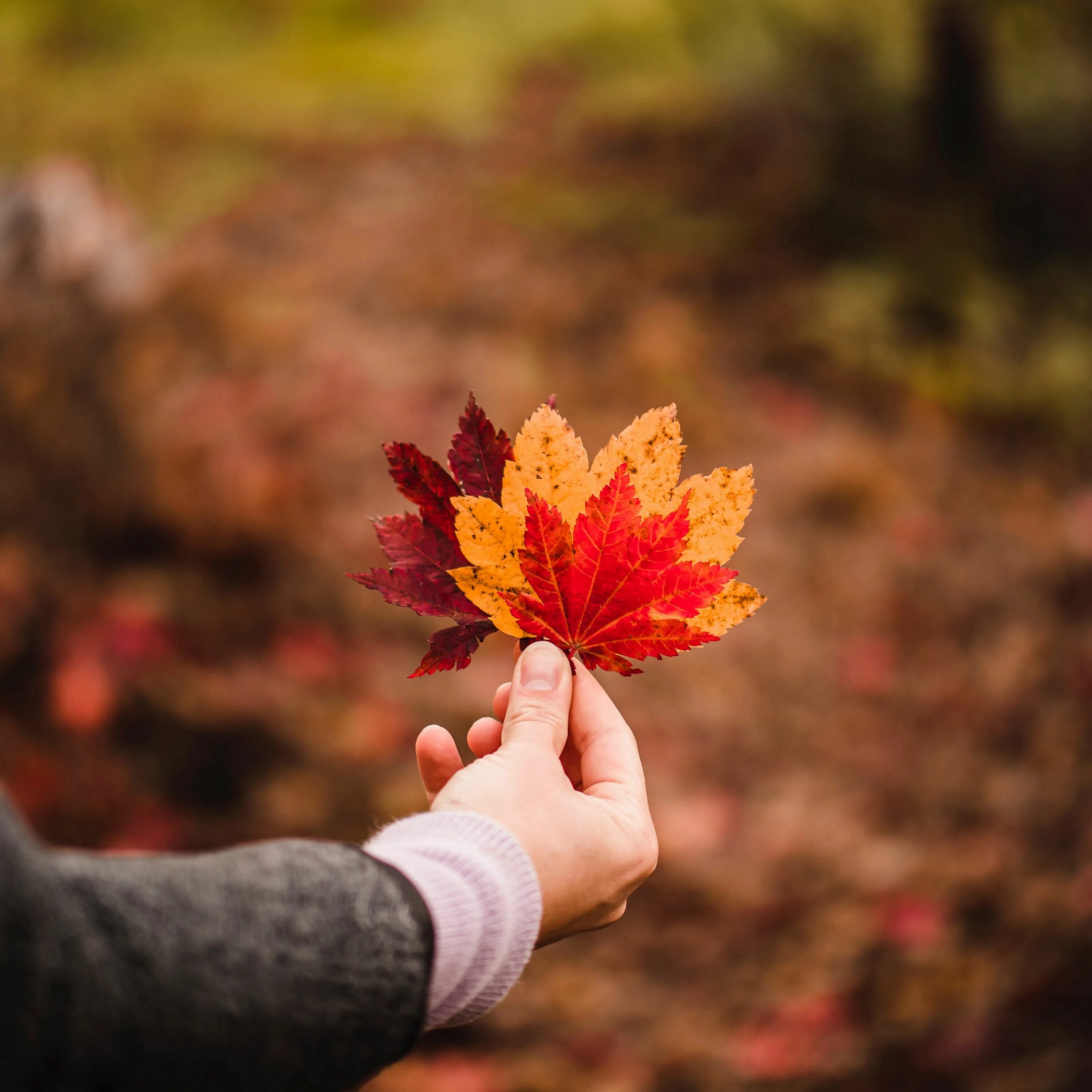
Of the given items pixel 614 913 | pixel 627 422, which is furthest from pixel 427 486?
pixel 627 422

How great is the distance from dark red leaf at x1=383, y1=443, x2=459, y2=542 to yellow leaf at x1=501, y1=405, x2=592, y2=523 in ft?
0.17

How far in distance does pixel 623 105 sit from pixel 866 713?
357 centimetres

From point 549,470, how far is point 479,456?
0.20 feet

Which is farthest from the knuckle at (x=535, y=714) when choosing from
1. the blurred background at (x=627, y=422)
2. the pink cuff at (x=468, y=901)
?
the blurred background at (x=627, y=422)

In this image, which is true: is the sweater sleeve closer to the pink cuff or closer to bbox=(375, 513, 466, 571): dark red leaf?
the pink cuff

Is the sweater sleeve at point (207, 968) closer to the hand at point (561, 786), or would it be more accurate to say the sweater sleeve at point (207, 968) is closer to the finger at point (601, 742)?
the hand at point (561, 786)

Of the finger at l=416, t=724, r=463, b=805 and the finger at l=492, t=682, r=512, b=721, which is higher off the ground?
the finger at l=492, t=682, r=512, b=721

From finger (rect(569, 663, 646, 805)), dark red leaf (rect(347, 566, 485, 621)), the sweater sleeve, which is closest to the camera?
the sweater sleeve

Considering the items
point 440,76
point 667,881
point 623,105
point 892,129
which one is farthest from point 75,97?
point 667,881

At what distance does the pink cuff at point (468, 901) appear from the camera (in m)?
0.56

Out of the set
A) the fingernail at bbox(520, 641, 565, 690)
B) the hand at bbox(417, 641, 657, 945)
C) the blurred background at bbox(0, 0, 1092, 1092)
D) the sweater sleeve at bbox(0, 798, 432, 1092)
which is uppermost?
the blurred background at bbox(0, 0, 1092, 1092)

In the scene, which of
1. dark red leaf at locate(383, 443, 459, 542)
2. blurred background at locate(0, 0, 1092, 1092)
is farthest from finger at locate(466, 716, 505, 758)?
blurred background at locate(0, 0, 1092, 1092)

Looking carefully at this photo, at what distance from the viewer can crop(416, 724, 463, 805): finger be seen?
32.6 inches

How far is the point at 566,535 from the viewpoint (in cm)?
67
